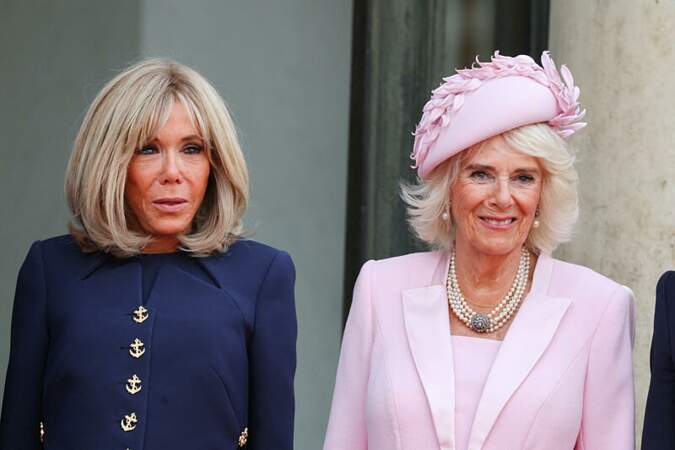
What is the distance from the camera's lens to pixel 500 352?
183 inches

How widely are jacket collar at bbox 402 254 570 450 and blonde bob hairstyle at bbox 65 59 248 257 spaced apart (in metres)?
0.58

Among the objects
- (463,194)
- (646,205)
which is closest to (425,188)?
(463,194)

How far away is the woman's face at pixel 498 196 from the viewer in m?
4.67

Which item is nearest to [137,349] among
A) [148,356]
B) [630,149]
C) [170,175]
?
[148,356]

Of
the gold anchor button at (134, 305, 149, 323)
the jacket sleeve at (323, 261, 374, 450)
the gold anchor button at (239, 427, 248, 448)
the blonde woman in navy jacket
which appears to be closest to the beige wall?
the jacket sleeve at (323, 261, 374, 450)

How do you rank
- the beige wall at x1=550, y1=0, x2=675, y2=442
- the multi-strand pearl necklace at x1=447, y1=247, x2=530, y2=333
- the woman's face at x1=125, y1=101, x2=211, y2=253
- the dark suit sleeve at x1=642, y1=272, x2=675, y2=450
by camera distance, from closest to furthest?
1. the dark suit sleeve at x1=642, y1=272, x2=675, y2=450
2. the woman's face at x1=125, y1=101, x2=211, y2=253
3. the multi-strand pearl necklace at x1=447, y1=247, x2=530, y2=333
4. the beige wall at x1=550, y1=0, x2=675, y2=442

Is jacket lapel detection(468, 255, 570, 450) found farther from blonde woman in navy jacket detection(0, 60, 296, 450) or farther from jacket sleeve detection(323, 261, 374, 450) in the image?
blonde woman in navy jacket detection(0, 60, 296, 450)

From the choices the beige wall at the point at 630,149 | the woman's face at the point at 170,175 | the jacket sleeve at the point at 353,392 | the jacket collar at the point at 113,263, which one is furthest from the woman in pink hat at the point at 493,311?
the beige wall at the point at 630,149

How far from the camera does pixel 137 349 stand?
4441 millimetres

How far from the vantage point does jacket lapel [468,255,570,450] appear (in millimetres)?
4566

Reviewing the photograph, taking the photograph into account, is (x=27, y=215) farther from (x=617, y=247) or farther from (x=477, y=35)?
(x=617, y=247)

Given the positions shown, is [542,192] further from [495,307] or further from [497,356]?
[497,356]

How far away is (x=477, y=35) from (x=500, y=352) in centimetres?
276

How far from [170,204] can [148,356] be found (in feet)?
1.32
